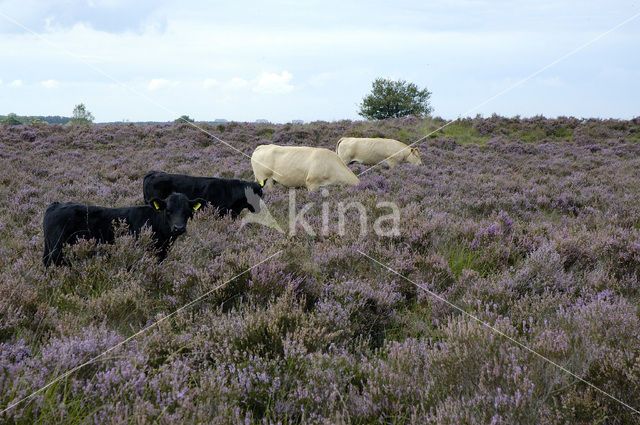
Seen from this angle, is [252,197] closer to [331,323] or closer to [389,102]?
[331,323]

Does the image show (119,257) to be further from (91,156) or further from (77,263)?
(91,156)

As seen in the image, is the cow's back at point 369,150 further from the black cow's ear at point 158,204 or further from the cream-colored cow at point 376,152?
the black cow's ear at point 158,204

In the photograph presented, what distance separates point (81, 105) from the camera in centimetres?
6650

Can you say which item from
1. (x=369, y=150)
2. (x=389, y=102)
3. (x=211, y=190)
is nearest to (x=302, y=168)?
(x=211, y=190)

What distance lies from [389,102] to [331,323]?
128ft

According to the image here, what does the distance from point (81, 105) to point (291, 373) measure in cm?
7907

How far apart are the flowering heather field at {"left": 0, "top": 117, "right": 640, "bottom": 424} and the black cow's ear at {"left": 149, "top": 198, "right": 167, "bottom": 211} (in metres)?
0.49

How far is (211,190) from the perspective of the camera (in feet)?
24.2

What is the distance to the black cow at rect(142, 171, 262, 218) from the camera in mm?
7340

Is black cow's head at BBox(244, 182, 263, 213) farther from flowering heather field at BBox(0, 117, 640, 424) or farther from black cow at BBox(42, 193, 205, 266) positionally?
black cow at BBox(42, 193, 205, 266)

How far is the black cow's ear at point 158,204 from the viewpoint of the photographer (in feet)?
15.0

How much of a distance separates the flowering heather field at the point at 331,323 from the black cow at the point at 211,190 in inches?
29.0

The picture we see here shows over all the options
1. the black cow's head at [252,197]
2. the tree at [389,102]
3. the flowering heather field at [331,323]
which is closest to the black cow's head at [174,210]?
the flowering heather field at [331,323]

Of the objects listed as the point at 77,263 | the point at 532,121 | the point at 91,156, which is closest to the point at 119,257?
the point at 77,263
